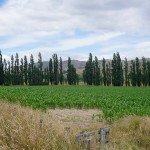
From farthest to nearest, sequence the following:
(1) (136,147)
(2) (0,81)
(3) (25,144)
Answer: (2) (0,81) < (1) (136,147) < (3) (25,144)

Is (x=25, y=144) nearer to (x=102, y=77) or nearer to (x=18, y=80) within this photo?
(x=18, y=80)

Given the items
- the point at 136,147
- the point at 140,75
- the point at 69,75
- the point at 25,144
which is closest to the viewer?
the point at 25,144

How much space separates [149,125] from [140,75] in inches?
4465

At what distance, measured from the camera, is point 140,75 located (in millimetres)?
125688

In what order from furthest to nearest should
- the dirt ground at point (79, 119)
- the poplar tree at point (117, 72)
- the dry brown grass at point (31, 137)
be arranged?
the poplar tree at point (117, 72)
the dirt ground at point (79, 119)
the dry brown grass at point (31, 137)

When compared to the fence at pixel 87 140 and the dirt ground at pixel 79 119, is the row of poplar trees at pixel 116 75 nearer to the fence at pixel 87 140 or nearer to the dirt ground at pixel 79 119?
the dirt ground at pixel 79 119

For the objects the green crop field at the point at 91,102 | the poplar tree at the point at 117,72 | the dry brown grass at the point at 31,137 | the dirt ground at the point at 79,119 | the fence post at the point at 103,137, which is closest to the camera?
the dry brown grass at the point at 31,137

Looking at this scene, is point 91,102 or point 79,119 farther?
point 91,102

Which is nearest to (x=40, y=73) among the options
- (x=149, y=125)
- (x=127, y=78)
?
(x=127, y=78)

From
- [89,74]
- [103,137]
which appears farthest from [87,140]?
[89,74]

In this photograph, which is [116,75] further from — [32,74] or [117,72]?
[32,74]

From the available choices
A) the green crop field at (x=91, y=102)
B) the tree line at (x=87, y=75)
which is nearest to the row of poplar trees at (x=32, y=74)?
the tree line at (x=87, y=75)

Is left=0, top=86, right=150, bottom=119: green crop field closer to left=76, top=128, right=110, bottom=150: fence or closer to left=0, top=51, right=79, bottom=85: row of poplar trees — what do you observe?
left=76, top=128, right=110, bottom=150: fence

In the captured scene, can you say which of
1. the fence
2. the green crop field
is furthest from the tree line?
the fence
